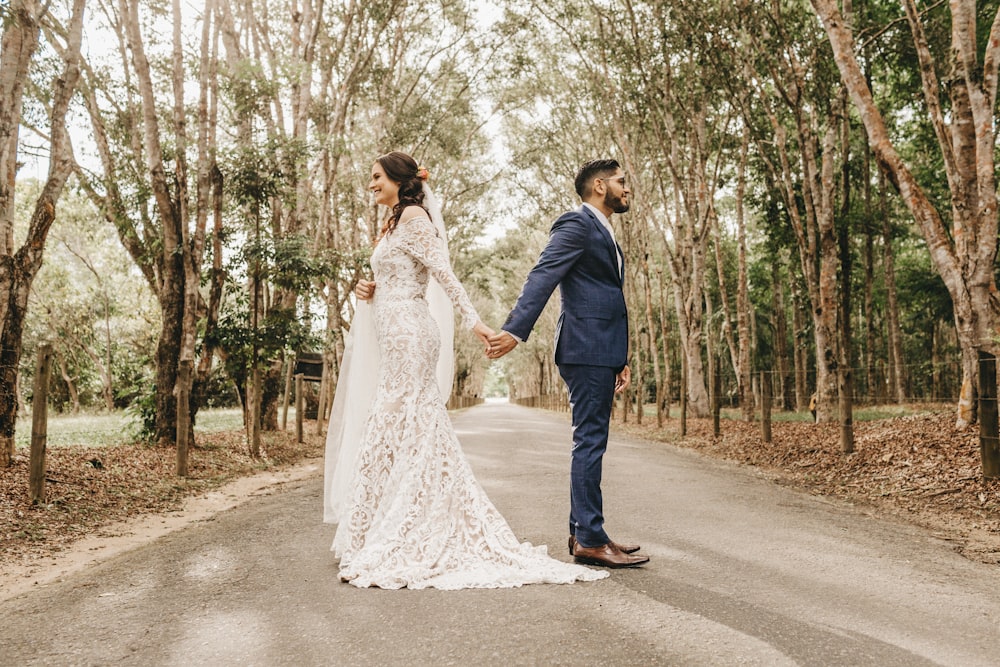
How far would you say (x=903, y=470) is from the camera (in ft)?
25.5

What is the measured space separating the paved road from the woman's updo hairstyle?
84.5 inches

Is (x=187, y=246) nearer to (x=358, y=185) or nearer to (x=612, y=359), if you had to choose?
(x=612, y=359)

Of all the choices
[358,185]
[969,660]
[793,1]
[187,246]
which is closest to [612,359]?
[969,660]

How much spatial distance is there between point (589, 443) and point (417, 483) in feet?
3.33

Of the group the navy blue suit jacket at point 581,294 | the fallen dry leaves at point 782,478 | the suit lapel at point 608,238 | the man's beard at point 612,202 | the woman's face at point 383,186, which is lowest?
the fallen dry leaves at point 782,478

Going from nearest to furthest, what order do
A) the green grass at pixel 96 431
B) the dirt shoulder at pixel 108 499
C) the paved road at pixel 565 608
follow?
the paved road at pixel 565 608, the dirt shoulder at pixel 108 499, the green grass at pixel 96 431

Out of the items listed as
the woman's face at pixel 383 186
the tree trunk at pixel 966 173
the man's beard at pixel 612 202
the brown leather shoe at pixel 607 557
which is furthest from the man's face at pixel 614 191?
the tree trunk at pixel 966 173

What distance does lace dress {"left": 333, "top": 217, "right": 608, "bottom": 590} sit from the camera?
12.5ft

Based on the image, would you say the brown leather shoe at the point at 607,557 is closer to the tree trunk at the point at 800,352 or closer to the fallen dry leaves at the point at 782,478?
the fallen dry leaves at the point at 782,478

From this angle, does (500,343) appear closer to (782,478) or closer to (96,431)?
(782,478)

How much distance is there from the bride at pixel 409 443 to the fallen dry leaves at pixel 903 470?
3.01 m

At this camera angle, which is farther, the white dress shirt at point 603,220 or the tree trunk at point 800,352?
the tree trunk at point 800,352

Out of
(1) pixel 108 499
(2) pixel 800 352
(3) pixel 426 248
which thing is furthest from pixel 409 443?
(2) pixel 800 352

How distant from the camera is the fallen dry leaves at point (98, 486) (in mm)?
5730
